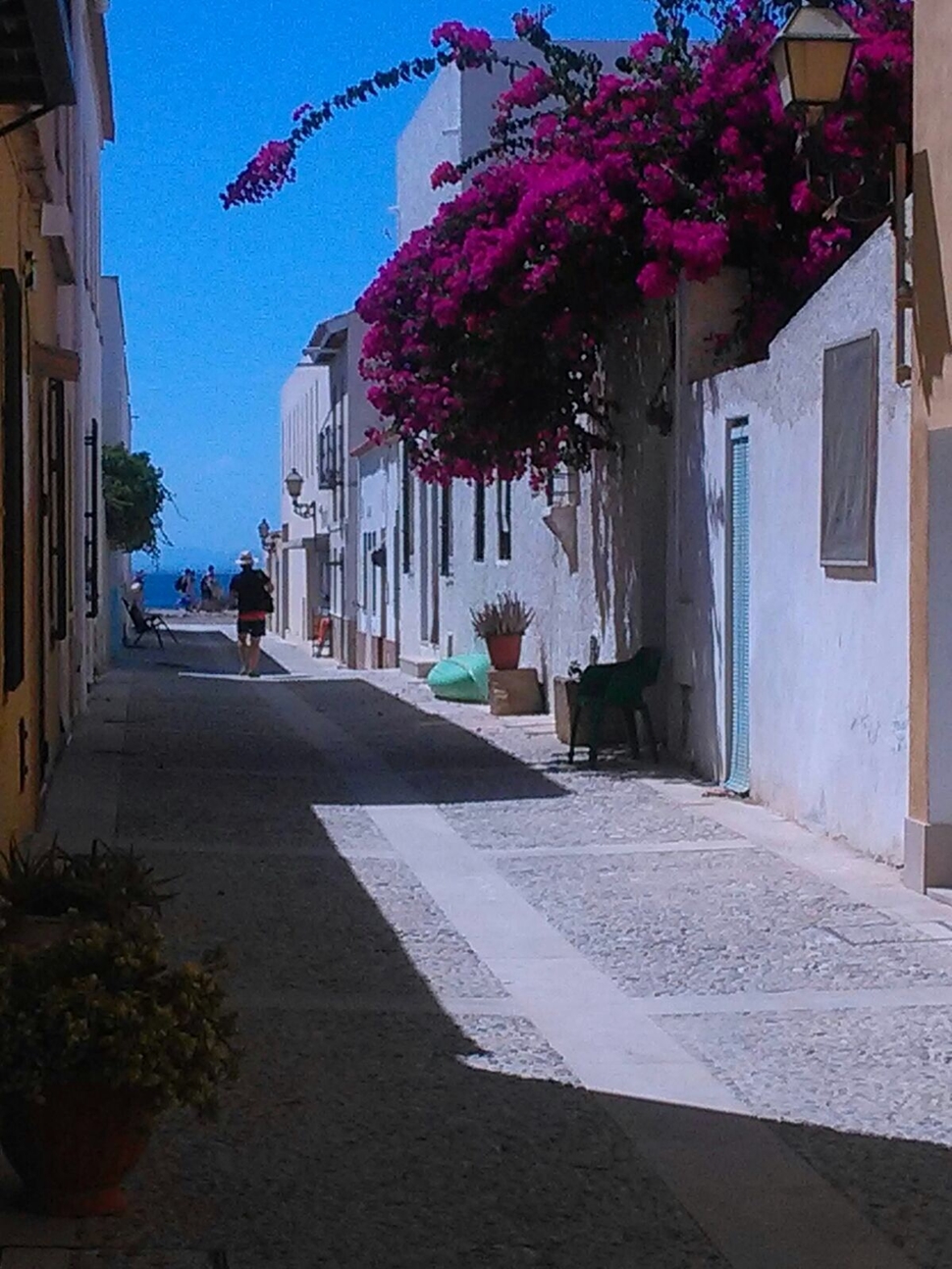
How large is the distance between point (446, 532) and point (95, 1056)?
23.6 m

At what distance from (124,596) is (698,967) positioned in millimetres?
31090

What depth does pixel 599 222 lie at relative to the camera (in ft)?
47.2

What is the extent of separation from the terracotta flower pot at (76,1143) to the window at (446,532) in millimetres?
22372

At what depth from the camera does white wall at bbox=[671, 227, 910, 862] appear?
10.3 meters

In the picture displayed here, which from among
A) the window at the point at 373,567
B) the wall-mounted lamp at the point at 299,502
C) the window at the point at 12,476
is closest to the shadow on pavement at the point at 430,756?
the window at the point at 12,476

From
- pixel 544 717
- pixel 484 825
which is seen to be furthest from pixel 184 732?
pixel 484 825

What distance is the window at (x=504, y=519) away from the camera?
75.2 feet

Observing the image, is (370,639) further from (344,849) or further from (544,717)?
(344,849)

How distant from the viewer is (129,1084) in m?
4.70

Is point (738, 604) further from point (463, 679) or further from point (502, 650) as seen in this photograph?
point (463, 679)

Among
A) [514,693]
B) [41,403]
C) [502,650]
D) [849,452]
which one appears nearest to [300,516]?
[502,650]

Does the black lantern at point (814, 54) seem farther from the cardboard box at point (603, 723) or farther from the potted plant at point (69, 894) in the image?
the potted plant at point (69, 894)

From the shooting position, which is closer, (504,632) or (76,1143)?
(76,1143)

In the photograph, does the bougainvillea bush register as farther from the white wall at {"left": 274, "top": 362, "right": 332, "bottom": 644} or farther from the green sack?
the white wall at {"left": 274, "top": 362, "right": 332, "bottom": 644}
